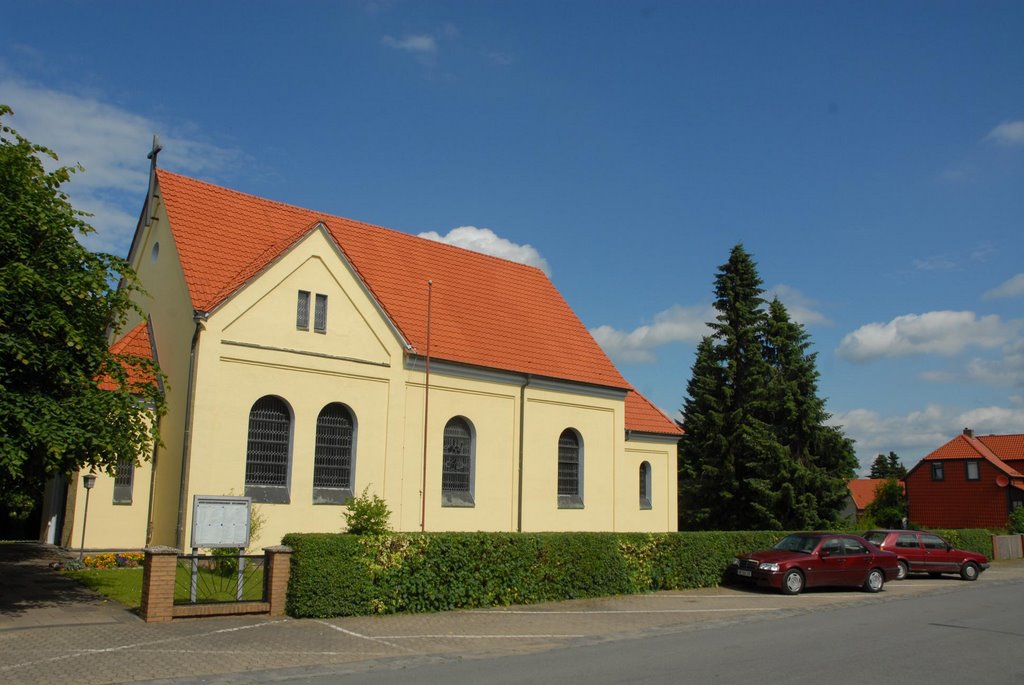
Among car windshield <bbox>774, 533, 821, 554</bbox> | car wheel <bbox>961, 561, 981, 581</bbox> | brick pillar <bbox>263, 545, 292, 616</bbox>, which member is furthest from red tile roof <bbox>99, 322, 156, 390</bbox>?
car wheel <bbox>961, 561, 981, 581</bbox>

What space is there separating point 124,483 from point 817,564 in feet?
60.2

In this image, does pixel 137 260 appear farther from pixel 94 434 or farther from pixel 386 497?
pixel 94 434

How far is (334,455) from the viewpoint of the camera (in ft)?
73.3

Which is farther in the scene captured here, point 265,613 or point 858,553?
point 858,553

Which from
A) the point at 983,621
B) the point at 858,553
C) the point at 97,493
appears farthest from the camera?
the point at 858,553

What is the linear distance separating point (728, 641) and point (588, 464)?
14688 mm

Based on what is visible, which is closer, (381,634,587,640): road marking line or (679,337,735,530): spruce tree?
(381,634,587,640): road marking line

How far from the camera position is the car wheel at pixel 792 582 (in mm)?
21531

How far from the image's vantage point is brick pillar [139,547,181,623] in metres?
14.1

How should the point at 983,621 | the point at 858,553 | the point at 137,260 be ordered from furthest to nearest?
the point at 137,260, the point at 858,553, the point at 983,621

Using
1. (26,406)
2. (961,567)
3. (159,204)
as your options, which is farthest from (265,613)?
(961,567)

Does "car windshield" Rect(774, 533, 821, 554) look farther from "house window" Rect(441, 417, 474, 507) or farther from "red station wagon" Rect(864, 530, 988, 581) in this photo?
"house window" Rect(441, 417, 474, 507)

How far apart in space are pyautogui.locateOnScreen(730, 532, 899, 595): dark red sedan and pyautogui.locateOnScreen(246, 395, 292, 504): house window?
41.1 ft

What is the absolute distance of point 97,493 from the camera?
2088cm
